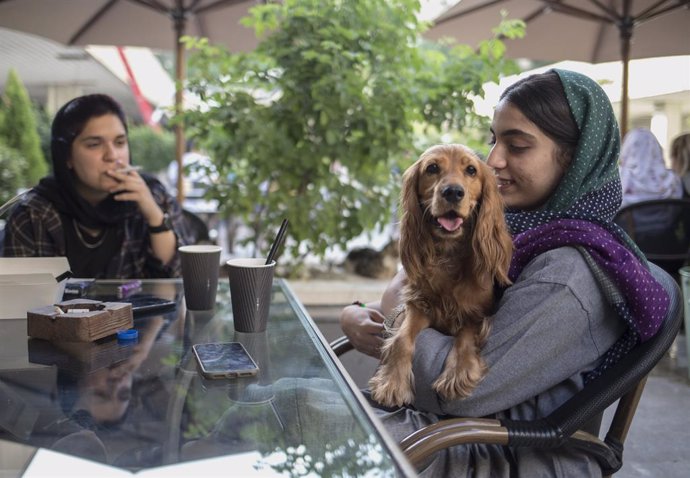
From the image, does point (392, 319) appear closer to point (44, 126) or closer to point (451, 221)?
point (451, 221)

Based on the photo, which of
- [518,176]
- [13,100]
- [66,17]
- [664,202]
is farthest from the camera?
A: [13,100]

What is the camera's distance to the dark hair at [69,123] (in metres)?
2.88

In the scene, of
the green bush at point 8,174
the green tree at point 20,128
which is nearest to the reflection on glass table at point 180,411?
the green bush at point 8,174

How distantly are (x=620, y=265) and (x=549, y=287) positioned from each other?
0.53 feet

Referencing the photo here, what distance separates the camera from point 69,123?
2.88m

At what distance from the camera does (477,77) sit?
4168mm

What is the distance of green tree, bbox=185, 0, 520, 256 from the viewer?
163 inches

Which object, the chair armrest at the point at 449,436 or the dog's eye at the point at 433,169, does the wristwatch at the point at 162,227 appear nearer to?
the dog's eye at the point at 433,169

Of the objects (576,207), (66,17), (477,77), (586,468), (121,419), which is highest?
(66,17)

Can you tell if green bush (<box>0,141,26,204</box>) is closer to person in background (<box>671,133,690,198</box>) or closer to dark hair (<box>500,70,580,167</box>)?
person in background (<box>671,133,690,198</box>)

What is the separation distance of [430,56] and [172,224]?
226cm

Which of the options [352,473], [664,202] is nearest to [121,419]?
[352,473]

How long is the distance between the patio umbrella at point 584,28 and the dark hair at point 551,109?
5002 millimetres

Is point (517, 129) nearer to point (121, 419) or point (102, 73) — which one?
point (121, 419)
